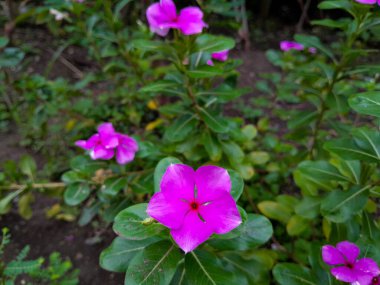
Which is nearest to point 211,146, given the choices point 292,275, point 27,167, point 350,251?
point 292,275

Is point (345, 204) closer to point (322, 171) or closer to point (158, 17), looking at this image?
point (322, 171)

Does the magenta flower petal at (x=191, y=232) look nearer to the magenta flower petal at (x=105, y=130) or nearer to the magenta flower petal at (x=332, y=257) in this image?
the magenta flower petal at (x=332, y=257)

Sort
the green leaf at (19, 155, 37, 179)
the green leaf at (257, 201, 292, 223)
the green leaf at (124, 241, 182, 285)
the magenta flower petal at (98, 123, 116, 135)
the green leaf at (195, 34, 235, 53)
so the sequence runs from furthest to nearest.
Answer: the green leaf at (19, 155, 37, 179) < the green leaf at (257, 201, 292, 223) < the magenta flower petal at (98, 123, 116, 135) < the green leaf at (195, 34, 235, 53) < the green leaf at (124, 241, 182, 285)

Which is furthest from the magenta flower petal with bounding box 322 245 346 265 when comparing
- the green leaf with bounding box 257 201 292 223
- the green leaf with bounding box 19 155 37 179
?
the green leaf with bounding box 19 155 37 179

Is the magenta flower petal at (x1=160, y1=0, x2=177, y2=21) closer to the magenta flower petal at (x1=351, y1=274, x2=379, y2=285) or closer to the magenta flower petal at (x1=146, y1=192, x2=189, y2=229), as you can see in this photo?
the magenta flower petal at (x1=146, y1=192, x2=189, y2=229)

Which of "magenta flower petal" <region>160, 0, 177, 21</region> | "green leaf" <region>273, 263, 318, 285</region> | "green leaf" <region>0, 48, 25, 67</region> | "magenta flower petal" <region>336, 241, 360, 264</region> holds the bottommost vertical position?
"green leaf" <region>273, 263, 318, 285</region>

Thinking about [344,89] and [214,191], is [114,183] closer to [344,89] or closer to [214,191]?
[214,191]

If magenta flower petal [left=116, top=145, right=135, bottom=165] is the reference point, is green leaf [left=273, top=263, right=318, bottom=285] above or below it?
below
